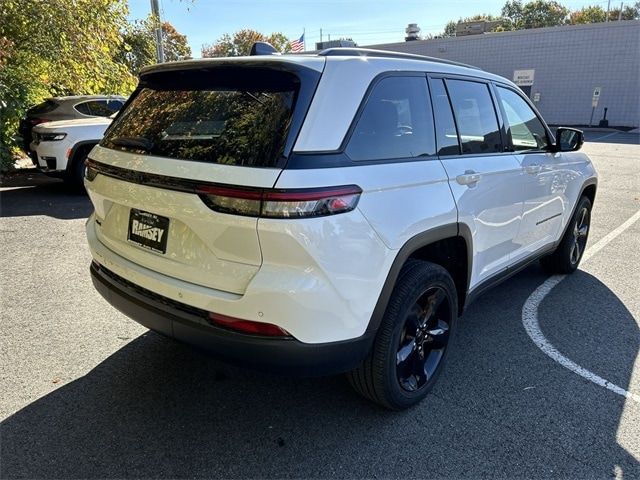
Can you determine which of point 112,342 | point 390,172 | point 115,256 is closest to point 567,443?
point 390,172

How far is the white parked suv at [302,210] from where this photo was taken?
2.05m

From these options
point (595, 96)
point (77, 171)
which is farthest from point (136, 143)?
point (595, 96)

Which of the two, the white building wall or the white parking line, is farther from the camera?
the white building wall

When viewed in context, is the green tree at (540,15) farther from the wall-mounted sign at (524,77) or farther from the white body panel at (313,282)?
the white body panel at (313,282)

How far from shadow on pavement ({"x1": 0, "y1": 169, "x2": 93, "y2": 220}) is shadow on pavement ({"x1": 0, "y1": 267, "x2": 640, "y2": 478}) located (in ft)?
15.8

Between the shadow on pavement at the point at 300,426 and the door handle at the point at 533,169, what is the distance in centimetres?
137

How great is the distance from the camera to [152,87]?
9.22 feet

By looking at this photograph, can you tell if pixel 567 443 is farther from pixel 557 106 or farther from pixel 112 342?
pixel 557 106

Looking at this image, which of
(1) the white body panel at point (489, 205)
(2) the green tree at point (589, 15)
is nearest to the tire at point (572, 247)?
(1) the white body panel at point (489, 205)

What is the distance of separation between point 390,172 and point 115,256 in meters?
1.59

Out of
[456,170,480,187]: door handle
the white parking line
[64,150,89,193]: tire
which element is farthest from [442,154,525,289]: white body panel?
[64,150,89,193]: tire

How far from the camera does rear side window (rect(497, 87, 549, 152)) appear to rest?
3674 mm

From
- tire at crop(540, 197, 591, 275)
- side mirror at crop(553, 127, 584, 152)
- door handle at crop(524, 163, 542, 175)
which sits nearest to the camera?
door handle at crop(524, 163, 542, 175)

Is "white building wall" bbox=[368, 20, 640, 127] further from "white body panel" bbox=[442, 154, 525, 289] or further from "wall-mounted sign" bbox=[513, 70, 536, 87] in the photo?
"white body panel" bbox=[442, 154, 525, 289]
